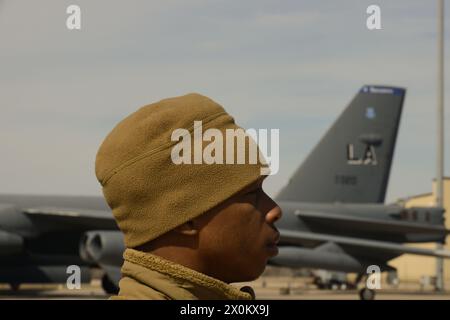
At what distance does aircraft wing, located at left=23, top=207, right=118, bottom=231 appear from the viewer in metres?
26.7

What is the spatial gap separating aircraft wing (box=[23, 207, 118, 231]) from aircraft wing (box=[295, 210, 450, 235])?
6584 millimetres

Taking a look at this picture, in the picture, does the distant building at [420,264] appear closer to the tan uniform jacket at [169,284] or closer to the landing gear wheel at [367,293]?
the landing gear wheel at [367,293]

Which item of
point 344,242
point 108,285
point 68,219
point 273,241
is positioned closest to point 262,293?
point 344,242

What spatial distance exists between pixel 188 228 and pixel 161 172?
111 millimetres

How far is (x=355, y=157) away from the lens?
1296 inches

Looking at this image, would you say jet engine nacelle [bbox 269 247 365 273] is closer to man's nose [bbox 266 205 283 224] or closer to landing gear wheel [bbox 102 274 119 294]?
landing gear wheel [bbox 102 274 119 294]

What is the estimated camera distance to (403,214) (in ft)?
99.9

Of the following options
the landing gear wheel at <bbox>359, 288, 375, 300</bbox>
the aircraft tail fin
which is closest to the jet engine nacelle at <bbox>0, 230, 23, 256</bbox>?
the landing gear wheel at <bbox>359, 288, 375, 300</bbox>

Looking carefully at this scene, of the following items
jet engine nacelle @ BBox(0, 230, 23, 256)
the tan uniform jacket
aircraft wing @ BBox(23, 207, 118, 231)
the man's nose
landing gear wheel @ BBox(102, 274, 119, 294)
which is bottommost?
landing gear wheel @ BBox(102, 274, 119, 294)

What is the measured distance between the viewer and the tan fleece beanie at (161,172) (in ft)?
5.49

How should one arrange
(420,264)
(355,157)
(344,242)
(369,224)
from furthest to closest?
(420,264), (355,157), (369,224), (344,242)

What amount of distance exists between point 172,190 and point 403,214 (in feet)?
96.5

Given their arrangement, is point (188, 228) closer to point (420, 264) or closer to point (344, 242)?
point (344, 242)


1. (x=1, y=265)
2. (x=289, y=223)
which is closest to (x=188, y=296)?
(x=1, y=265)
